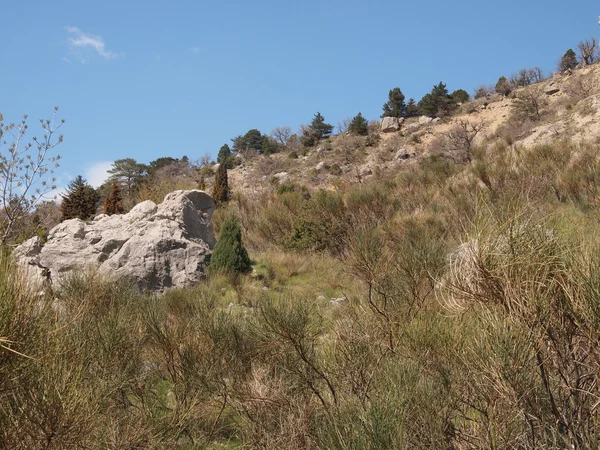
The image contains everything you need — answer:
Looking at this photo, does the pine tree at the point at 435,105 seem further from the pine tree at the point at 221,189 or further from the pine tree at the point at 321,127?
the pine tree at the point at 221,189

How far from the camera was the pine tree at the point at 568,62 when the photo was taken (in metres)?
38.5

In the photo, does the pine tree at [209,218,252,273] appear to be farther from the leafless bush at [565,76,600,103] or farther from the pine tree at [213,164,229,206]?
the leafless bush at [565,76,600,103]

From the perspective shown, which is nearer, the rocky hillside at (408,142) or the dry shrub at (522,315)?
the dry shrub at (522,315)

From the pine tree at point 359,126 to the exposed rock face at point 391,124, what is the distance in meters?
1.55

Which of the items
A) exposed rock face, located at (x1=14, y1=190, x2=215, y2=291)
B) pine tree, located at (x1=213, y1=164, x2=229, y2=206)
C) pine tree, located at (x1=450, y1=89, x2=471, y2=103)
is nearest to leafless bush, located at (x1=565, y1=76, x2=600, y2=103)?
pine tree, located at (x1=450, y1=89, x2=471, y2=103)

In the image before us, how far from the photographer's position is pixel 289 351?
12.9ft

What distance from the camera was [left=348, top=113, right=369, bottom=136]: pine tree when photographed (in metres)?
40.7

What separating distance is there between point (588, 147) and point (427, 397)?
1167 centimetres

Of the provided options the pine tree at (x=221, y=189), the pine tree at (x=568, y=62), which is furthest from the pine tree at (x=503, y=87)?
the pine tree at (x=221, y=189)

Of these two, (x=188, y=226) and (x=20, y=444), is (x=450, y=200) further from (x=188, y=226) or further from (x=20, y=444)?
(x=20, y=444)

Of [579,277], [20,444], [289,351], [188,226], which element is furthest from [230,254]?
[579,277]

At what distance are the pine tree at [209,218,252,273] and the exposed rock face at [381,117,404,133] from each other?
31.0 metres

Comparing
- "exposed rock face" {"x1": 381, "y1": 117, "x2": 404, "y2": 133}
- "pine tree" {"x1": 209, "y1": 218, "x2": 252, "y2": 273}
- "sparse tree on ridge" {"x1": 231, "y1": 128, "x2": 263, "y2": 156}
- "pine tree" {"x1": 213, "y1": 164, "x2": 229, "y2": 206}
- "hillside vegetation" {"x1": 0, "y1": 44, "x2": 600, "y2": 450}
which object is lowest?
"hillside vegetation" {"x1": 0, "y1": 44, "x2": 600, "y2": 450}

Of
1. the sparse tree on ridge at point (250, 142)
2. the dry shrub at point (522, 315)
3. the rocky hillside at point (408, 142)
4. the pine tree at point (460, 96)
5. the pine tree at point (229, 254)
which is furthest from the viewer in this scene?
the sparse tree on ridge at point (250, 142)
